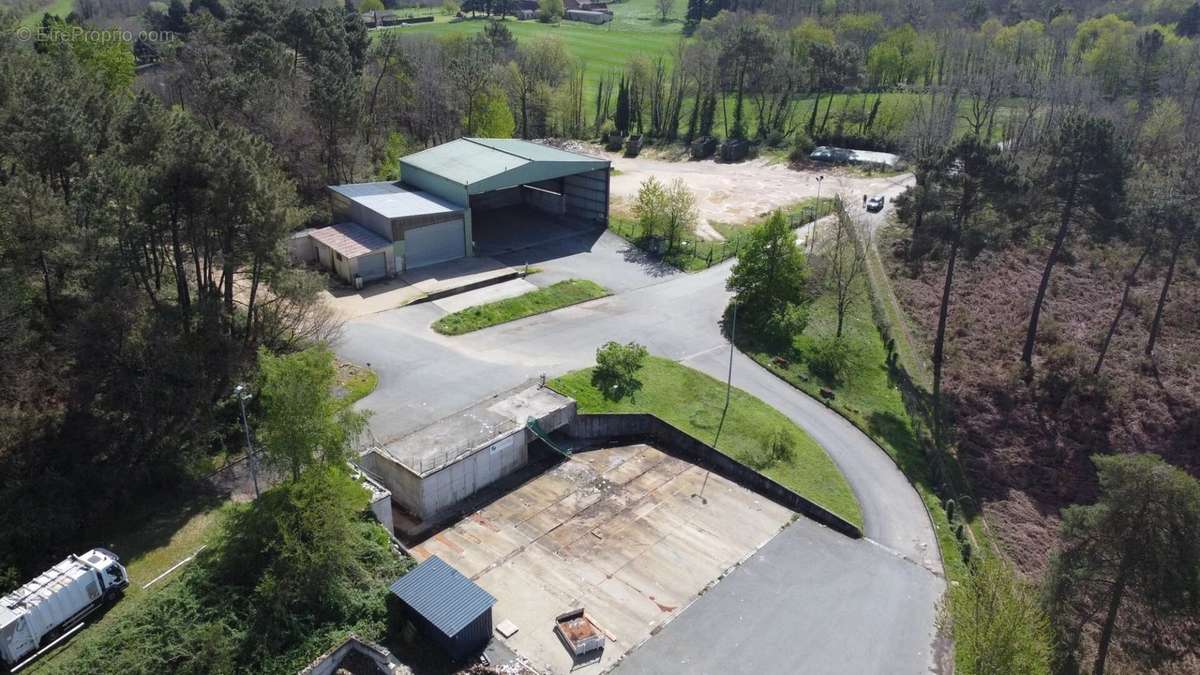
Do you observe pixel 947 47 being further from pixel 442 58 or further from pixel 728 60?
pixel 442 58

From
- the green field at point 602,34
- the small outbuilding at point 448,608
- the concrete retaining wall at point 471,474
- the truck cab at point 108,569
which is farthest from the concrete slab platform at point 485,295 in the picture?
the green field at point 602,34

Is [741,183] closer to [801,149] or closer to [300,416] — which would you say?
[801,149]

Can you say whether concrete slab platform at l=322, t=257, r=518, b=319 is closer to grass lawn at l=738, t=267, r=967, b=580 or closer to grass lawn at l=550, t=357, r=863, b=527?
grass lawn at l=550, t=357, r=863, b=527

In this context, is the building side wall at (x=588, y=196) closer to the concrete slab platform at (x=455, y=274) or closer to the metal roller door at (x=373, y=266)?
the concrete slab platform at (x=455, y=274)

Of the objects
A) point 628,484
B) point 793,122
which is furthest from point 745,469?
point 793,122

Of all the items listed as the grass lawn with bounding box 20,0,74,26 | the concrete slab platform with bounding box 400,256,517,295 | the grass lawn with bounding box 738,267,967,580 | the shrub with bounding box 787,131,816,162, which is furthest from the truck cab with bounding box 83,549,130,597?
the grass lawn with bounding box 20,0,74,26

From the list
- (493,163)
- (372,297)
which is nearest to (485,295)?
(372,297)
